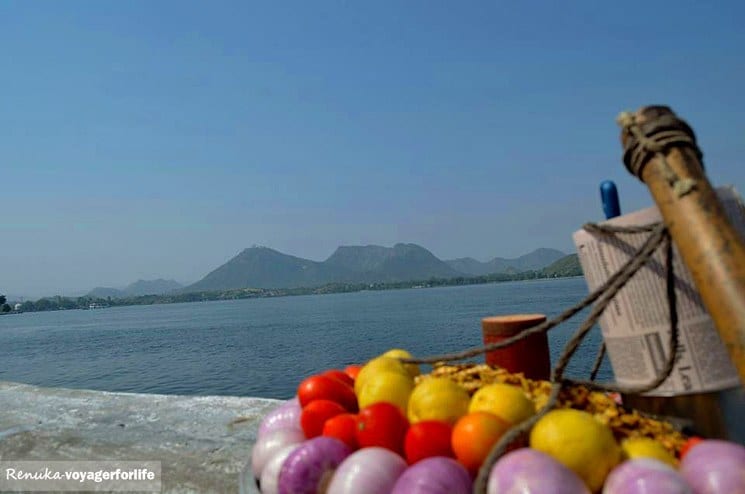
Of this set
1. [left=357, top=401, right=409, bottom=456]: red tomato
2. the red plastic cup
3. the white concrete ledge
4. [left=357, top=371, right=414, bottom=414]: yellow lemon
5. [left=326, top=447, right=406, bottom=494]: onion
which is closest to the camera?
[left=326, top=447, right=406, bottom=494]: onion

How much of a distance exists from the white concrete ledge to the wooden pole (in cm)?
294

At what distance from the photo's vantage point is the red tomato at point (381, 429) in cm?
211

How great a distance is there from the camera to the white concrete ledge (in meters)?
3.78

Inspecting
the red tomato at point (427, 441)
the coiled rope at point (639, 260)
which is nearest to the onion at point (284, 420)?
the red tomato at point (427, 441)

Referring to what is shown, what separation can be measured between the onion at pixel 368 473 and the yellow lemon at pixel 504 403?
1.24 feet

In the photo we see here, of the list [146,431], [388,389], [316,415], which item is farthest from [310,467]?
[146,431]

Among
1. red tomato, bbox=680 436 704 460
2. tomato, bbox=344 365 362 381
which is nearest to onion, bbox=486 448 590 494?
red tomato, bbox=680 436 704 460

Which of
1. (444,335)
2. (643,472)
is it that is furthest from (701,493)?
(444,335)

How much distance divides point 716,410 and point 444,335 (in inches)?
1854

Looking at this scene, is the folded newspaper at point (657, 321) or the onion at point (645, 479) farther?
the folded newspaper at point (657, 321)

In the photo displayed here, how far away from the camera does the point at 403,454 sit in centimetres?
212

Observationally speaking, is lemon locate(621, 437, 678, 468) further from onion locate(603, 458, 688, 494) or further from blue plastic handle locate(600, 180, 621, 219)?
blue plastic handle locate(600, 180, 621, 219)

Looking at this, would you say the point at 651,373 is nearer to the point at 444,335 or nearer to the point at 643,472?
the point at 643,472

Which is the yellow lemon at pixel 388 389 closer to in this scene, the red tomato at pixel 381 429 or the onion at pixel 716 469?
the red tomato at pixel 381 429
